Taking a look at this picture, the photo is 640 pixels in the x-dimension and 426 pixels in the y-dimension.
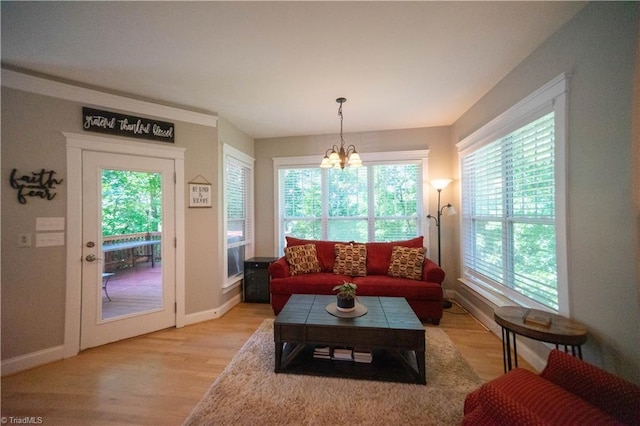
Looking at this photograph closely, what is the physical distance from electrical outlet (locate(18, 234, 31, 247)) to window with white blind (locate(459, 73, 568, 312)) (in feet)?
14.8

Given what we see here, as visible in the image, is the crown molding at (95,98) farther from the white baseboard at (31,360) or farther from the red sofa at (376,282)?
the white baseboard at (31,360)

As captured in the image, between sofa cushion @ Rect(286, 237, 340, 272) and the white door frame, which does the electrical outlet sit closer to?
the white door frame

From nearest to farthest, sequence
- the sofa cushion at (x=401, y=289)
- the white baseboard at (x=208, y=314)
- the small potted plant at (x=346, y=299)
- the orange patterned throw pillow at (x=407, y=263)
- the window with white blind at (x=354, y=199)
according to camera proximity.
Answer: the small potted plant at (x=346, y=299)
the sofa cushion at (x=401, y=289)
the white baseboard at (x=208, y=314)
the orange patterned throw pillow at (x=407, y=263)
the window with white blind at (x=354, y=199)

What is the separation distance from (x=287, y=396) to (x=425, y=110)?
3.53 meters

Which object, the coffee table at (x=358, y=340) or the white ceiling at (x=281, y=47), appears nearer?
the white ceiling at (x=281, y=47)

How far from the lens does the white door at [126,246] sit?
2.47 metres

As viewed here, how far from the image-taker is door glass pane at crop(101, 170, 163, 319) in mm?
2594

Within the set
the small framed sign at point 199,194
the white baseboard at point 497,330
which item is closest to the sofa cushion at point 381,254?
the white baseboard at point 497,330

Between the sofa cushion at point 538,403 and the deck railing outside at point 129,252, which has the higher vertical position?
the deck railing outside at point 129,252

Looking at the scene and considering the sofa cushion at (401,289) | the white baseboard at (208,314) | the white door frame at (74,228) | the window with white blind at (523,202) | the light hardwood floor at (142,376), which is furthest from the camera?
the white baseboard at (208,314)

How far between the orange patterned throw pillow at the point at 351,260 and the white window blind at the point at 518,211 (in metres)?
1.46

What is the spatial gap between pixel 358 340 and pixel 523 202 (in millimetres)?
1981

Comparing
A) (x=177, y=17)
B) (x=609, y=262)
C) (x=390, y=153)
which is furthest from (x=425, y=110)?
(x=177, y=17)

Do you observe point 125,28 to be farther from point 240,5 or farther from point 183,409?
point 183,409
